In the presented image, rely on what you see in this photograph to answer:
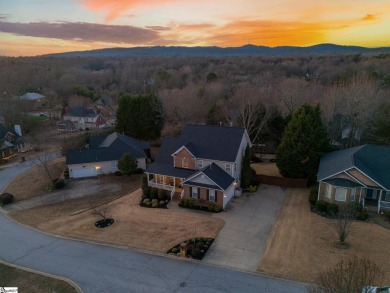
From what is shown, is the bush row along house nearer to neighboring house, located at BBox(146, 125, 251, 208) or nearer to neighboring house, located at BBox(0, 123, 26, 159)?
neighboring house, located at BBox(0, 123, 26, 159)

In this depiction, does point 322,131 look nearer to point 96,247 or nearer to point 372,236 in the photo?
point 372,236

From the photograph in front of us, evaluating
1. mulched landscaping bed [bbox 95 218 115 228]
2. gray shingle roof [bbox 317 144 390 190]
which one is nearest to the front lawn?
mulched landscaping bed [bbox 95 218 115 228]

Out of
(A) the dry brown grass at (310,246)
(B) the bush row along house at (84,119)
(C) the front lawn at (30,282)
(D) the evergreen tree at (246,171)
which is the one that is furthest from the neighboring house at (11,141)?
(A) the dry brown grass at (310,246)

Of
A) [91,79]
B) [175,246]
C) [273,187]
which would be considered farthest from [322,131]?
[91,79]

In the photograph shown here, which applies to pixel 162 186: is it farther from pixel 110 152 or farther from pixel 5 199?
pixel 5 199

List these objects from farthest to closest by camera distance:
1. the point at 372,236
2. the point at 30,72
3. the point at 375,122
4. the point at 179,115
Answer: the point at 30,72 < the point at 179,115 < the point at 375,122 < the point at 372,236

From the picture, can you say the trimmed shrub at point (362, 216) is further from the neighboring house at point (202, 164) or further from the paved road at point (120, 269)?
the neighboring house at point (202, 164)

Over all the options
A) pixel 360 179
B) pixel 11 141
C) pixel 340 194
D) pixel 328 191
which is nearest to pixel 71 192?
pixel 328 191
